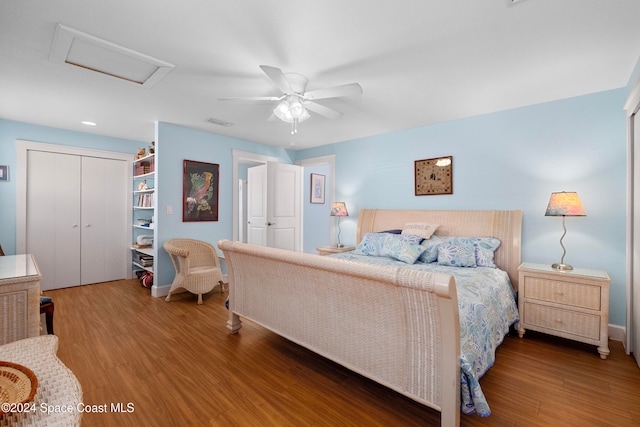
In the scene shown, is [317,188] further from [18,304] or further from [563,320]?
[18,304]

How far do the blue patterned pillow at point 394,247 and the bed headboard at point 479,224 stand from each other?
482 millimetres

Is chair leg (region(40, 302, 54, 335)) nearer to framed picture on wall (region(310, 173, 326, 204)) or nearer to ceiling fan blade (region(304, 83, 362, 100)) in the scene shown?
ceiling fan blade (region(304, 83, 362, 100))

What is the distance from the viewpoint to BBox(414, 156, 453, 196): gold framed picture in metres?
3.68

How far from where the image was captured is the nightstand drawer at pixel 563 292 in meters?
2.40

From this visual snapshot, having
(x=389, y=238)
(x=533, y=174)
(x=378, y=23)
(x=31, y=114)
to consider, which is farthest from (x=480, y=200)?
(x=31, y=114)

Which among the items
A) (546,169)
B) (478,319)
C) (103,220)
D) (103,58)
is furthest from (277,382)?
(103,220)

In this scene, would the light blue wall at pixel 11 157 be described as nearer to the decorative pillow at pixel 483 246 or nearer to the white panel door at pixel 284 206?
the white panel door at pixel 284 206

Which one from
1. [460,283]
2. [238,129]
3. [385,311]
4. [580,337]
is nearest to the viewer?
[385,311]

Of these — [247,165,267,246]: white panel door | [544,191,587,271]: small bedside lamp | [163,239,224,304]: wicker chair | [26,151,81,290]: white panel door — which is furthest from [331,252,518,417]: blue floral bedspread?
[26,151,81,290]: white panel door

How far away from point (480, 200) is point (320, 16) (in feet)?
9.05

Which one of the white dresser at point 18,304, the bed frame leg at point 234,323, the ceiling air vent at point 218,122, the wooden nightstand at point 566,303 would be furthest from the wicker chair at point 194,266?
the wooden nightstand at point 566,303

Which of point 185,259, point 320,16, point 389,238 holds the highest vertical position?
point 320,16

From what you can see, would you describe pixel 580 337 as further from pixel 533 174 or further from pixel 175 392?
pixel 175 392

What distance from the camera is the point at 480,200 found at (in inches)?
136
